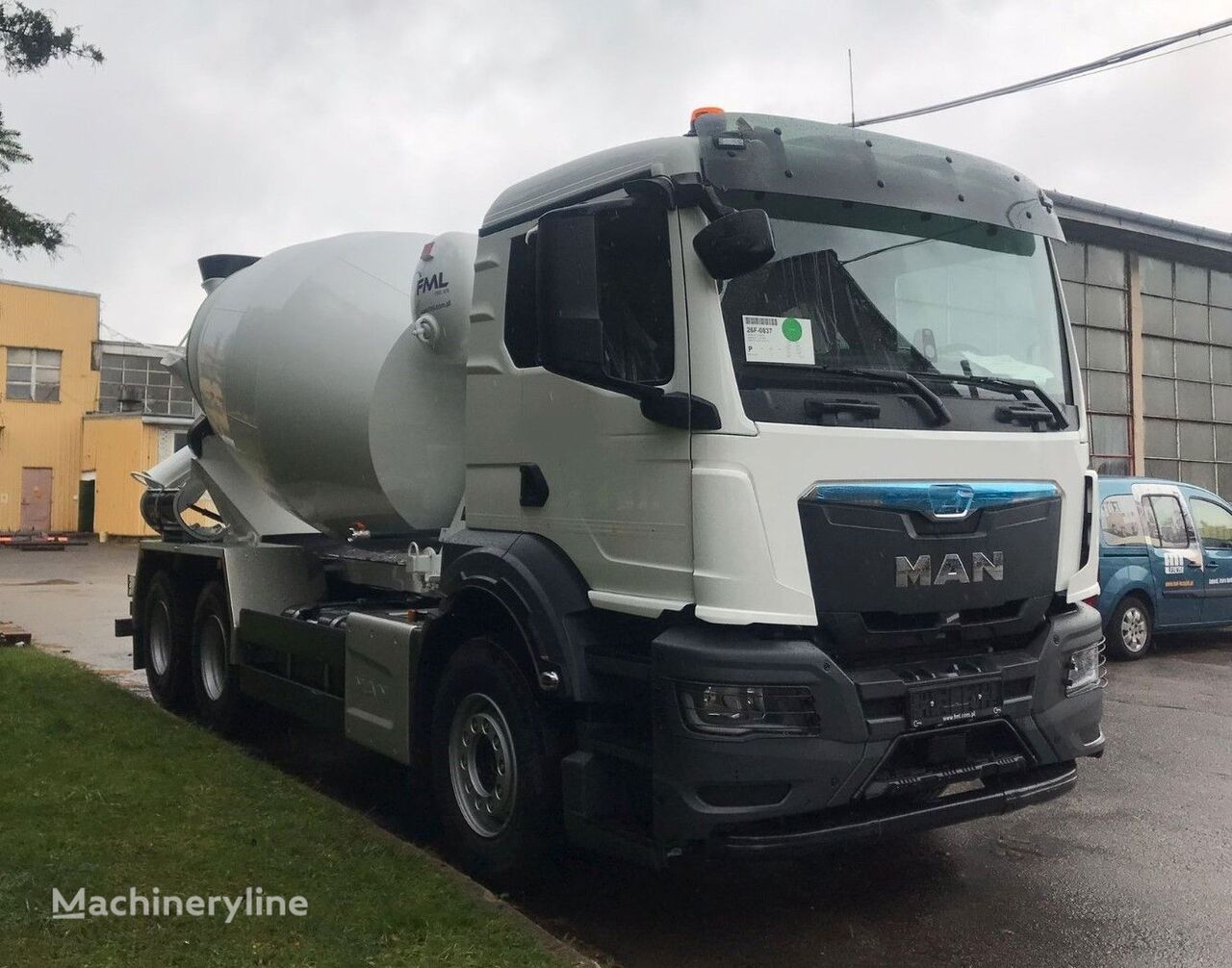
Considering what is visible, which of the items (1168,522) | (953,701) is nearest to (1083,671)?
(953,701)

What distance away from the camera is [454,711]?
5305 millimetres

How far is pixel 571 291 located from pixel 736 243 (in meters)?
0.63

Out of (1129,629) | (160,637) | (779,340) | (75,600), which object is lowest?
(75,600)

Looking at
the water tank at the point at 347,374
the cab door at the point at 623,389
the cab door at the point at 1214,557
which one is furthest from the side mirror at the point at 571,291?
the cab door at the point at 1214,557

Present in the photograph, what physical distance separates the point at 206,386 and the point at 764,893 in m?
5.42

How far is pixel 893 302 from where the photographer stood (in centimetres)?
463

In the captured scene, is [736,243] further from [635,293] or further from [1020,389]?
[1020,389]

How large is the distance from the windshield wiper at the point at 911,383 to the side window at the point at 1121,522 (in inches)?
310

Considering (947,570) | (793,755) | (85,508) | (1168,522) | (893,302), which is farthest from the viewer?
(85,508)

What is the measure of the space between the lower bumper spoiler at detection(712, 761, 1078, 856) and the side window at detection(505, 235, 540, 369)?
213 centimetres

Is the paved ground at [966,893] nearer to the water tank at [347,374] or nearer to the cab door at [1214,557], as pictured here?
the water tank at [347,374]

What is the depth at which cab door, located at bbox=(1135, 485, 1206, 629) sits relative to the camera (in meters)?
11.7

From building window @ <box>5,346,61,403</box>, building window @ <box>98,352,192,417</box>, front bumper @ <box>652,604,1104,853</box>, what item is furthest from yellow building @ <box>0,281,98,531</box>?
front bumper @ <box>652,604,1104,853</box>

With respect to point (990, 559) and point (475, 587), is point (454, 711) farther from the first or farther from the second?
point (990, 559)
